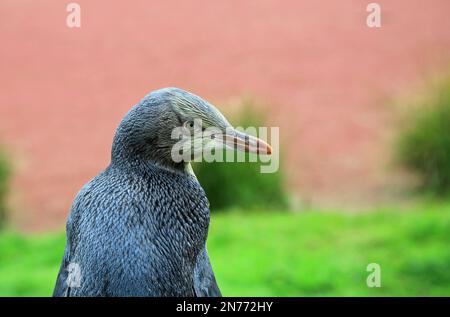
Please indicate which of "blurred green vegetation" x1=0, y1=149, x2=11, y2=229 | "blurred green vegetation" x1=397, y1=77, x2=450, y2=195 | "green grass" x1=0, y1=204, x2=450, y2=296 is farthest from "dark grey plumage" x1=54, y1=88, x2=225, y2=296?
"blurred green vegetation" x1=397, y1=77, x2=450, y2=195

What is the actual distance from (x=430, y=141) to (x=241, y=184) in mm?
1515

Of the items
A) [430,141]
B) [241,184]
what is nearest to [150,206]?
[241,184]

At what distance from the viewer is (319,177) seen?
6660 mm

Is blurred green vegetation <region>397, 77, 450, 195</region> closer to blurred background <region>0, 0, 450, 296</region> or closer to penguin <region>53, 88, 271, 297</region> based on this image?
blurred background <region>0, 0, 450, 296</region>

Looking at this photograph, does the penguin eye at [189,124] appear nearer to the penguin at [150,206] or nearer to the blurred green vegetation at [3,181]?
the penguin at [150,206]

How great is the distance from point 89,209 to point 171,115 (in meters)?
0.31

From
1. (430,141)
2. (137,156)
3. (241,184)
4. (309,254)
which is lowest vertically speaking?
(309,254)

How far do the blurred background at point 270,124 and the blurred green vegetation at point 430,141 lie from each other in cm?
1

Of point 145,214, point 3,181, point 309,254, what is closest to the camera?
point 145,214

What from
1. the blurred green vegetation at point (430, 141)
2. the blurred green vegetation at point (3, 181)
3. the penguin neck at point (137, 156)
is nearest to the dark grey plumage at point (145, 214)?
the penguin neck at point (137, 156)

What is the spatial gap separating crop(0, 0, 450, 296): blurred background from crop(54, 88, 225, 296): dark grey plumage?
2350 mm

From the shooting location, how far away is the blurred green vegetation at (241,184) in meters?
5.74

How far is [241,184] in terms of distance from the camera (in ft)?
19.1

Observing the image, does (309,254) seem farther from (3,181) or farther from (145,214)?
(145,214)
